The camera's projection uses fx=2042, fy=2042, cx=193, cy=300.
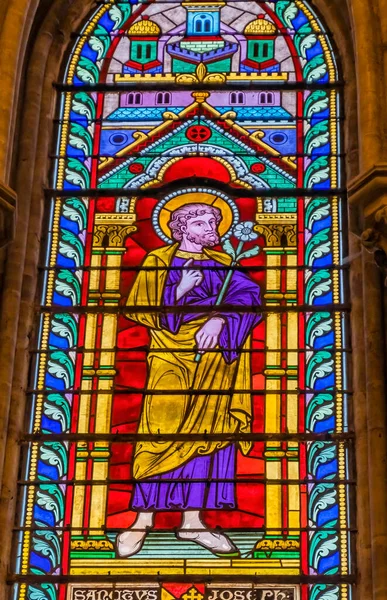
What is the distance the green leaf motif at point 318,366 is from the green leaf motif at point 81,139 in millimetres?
2644

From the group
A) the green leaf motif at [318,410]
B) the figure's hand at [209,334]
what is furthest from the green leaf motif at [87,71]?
the green leaf motif at [318,410]

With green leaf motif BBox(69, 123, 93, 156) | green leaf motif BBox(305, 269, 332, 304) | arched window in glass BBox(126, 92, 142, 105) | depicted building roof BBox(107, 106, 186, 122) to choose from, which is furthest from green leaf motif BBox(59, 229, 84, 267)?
green leaf motif BBox(305, 269, 332, 304)

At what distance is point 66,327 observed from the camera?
14648 mm

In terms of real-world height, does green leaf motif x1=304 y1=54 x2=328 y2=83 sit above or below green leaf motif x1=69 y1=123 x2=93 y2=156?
above

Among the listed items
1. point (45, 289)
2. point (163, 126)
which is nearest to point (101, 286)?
point (45, 289)

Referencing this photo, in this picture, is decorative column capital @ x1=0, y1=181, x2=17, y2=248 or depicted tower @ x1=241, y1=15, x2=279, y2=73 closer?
decorative column capital @ x1=0, y1=181, x2=17, y2=248

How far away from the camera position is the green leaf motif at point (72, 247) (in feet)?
49.3

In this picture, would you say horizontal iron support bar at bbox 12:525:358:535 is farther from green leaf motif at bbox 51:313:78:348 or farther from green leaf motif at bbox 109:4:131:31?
green leaf motif at bbox 109:4:131:31

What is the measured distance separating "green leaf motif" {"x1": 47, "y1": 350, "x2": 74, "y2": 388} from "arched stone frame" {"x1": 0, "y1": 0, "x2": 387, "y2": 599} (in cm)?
21

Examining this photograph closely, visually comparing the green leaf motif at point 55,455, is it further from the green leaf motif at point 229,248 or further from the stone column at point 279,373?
the green leaf motif at point 229,248

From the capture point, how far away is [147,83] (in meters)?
16.2

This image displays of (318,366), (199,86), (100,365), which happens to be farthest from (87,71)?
(318,366)

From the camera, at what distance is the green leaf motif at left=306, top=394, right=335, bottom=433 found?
14.1 metres

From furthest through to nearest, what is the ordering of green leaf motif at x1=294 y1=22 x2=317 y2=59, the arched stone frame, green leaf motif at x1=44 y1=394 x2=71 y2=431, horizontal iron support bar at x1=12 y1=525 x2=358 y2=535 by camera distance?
green leaf motif at x1=294 y1=22 x2=317 y2=59 → green leaf motif at x1=44 y1=394 x2=71 y2=431 → horizontal iron support bar at x1=12 y1=525 x2=358 y2=535 → the arched stone frame
